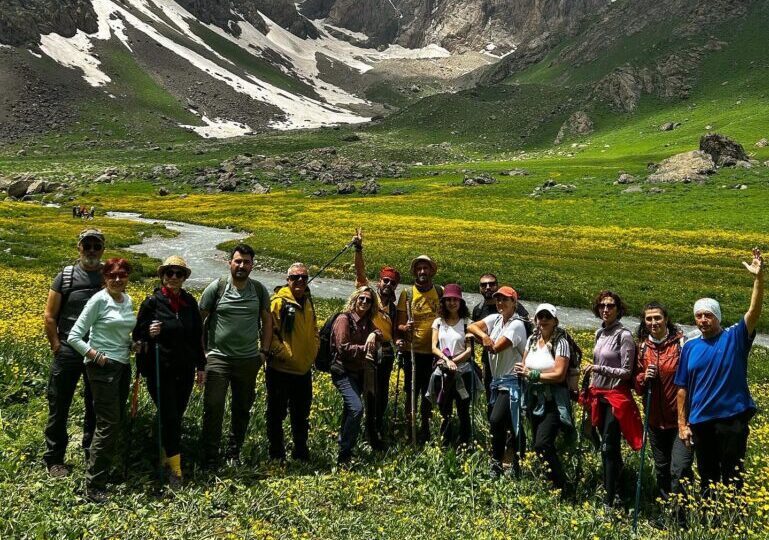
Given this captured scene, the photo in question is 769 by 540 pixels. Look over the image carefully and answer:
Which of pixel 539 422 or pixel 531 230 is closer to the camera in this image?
pixel 539 422

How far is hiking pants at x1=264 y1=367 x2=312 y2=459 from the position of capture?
910cm

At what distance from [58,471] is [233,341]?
10.2ft

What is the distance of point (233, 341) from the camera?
28.3ft

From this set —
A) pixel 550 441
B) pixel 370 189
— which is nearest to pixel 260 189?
pixel 370 189

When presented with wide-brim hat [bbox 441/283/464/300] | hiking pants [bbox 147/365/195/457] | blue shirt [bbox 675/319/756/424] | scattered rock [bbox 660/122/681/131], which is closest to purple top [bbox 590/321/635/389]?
blue shirt [bbox 675/319/756/424]

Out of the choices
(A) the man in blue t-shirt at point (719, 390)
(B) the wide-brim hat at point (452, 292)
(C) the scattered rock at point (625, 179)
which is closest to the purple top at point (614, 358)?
(A) the man in blue t-shirt at point (719, 390)

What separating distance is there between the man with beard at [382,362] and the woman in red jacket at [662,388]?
4.21 metres

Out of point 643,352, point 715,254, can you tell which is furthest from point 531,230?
point 643,352

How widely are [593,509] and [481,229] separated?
1831 inches

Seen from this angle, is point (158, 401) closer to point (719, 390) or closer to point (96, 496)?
point (96, 496)

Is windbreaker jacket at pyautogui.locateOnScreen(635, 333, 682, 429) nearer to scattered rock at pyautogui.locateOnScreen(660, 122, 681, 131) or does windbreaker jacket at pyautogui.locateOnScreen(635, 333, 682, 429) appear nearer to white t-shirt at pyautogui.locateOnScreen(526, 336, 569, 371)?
white t-shirt at pyautogui.locateOnScreen(526, 336, 569, 371)

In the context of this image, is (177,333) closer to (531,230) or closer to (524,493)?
(524,493)

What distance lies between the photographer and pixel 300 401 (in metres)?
9.27

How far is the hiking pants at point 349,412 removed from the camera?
913 centimetres
